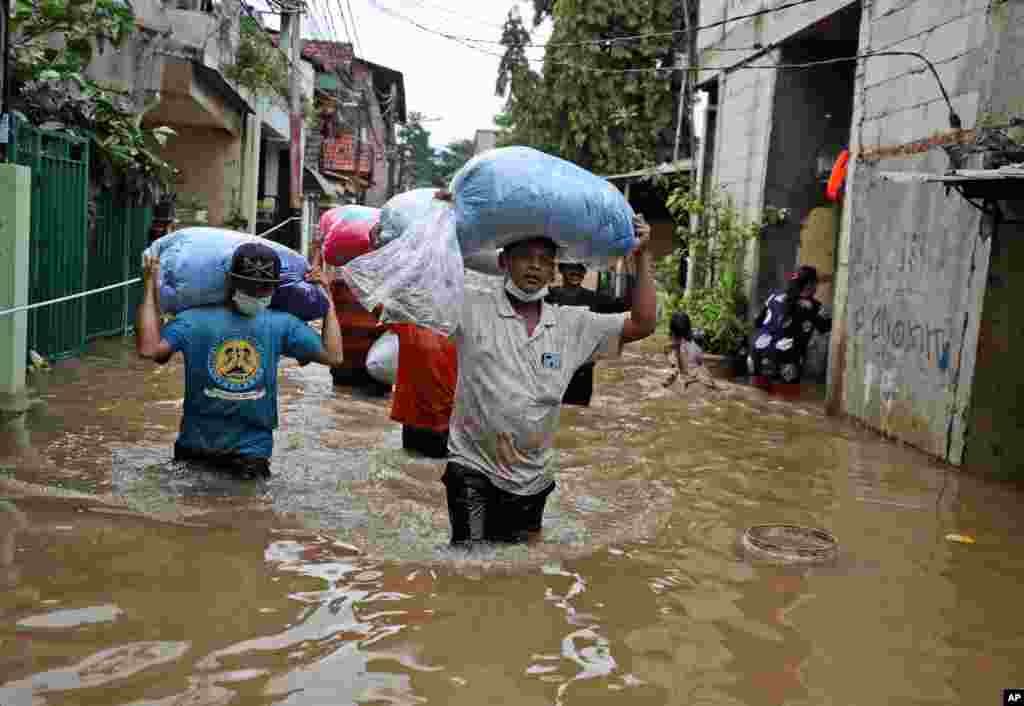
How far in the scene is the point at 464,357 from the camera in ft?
12.8

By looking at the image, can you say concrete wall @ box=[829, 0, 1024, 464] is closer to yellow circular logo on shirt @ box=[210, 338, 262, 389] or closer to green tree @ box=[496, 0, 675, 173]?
yellow circular logo on shirt @ box=[210, 338, 262, 389]

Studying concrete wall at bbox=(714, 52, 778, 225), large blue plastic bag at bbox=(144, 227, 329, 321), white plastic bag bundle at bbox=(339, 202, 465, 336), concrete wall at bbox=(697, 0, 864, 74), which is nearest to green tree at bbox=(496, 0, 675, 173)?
concrete wall at bbox=(697, 0, 864, 74)

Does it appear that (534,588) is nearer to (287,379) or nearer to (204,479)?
(204,479)

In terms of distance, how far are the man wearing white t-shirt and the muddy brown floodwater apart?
25cm

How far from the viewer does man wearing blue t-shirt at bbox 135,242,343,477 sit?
15.0ft

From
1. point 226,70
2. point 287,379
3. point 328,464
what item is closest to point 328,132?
point 226,70

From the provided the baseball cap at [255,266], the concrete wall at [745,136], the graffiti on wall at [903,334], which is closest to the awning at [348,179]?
the concrete wall at [745,136]

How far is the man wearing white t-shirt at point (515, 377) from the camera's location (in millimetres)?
3857

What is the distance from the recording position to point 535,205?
400cm

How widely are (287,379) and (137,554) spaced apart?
18.4 ft

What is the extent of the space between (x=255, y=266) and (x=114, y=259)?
6676 millimetres

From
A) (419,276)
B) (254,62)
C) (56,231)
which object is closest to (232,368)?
(419,276)

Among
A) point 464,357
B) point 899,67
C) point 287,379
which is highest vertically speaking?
point 899,67

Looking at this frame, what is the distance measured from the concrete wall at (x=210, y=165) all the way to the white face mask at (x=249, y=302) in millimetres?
15263
